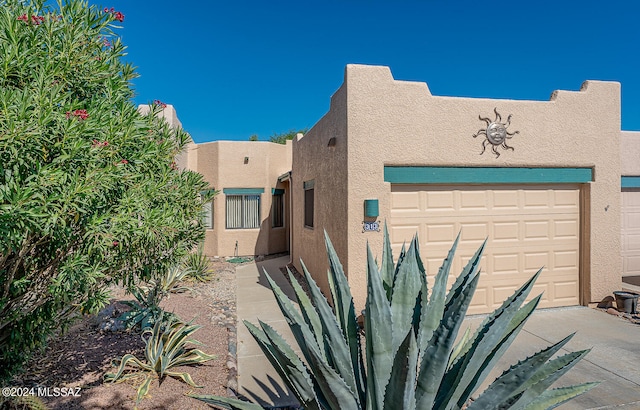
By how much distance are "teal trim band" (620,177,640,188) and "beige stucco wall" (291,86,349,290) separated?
24.5 ft

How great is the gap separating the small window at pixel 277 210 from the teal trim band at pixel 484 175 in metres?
8.65

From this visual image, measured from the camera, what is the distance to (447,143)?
6.09 m

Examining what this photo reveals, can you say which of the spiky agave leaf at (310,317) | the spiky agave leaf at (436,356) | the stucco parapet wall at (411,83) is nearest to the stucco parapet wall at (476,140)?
the stucco parapet wall at (411,83)

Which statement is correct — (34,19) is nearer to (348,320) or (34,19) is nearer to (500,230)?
(348,320)

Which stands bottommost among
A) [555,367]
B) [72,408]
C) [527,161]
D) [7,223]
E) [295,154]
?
[72,408]

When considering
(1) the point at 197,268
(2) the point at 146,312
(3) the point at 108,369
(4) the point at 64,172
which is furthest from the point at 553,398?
(1) the point at 197,268

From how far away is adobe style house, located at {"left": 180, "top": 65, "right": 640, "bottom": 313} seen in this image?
582 cm

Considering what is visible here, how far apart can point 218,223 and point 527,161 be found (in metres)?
10.5

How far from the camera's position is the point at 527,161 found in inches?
250

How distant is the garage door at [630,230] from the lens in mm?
8469

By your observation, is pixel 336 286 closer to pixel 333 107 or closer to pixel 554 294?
pixel 333 107

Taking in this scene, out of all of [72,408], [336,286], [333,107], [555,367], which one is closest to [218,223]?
[333,107]

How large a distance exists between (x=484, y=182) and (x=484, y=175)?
5.1 inches

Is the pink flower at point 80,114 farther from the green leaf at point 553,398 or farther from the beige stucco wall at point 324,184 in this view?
the beige stucco wall at point 324,184
